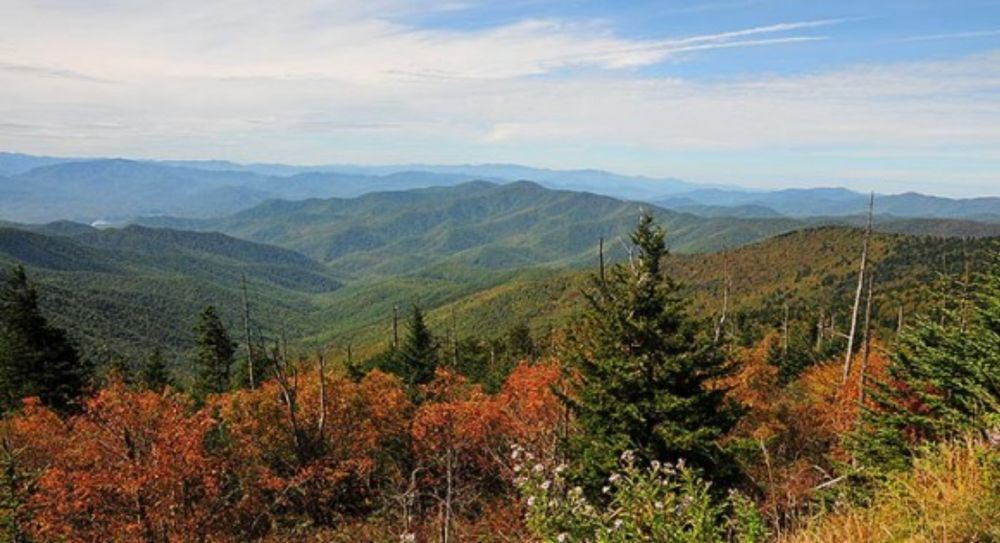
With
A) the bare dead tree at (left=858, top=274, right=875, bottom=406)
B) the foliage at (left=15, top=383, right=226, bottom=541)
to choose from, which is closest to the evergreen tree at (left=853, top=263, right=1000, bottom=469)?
the bare dead tree at (left=858, top=274, right=875, bottom=406)

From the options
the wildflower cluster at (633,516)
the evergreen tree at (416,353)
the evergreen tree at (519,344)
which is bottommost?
the evergreen tree at (519,344)

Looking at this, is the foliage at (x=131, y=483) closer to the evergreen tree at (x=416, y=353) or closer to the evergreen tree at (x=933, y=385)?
the evergreen tree at (x=933, y=385)

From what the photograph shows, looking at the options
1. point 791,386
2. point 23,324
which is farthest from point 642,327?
point 23,324

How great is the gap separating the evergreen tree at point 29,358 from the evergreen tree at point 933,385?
4637 centimetres

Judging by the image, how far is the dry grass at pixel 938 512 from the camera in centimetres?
435

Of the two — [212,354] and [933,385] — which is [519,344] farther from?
[933,385]

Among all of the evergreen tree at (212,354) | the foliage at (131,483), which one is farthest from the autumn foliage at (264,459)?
the evergreen tree at (212,354)

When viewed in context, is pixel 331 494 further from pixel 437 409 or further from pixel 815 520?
pixel 815 520

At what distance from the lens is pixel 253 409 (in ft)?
98.6

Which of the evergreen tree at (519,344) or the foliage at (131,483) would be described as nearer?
the foliage at (131,483)

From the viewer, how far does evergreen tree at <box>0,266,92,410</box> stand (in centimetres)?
4172

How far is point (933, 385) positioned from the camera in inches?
575

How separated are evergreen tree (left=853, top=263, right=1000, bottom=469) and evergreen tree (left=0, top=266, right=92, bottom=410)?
152ft

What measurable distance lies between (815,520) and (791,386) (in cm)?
4484
